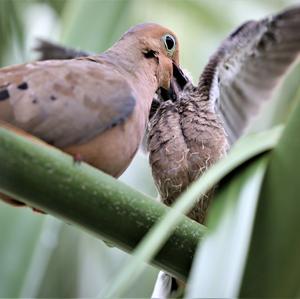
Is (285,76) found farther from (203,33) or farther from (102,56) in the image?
(102,56)

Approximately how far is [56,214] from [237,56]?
6.16ft

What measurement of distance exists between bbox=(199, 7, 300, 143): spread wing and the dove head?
48cm

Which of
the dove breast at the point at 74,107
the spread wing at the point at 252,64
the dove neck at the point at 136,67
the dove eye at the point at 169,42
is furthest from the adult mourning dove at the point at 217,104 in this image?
the dove breast at the point at 74,107

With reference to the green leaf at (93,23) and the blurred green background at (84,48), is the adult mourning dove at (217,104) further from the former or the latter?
the green leaf at (93,23)

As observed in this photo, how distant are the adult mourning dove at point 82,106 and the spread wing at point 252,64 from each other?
2.63 feet

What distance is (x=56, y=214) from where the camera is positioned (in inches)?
41.8

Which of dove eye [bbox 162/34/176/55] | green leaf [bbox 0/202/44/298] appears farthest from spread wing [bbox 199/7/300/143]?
green leaf [bbox 0/202/44/298]

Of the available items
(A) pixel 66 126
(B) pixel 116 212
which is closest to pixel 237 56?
(A) pixel 66 126

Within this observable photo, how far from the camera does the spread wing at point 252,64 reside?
Result: 2.76 meters

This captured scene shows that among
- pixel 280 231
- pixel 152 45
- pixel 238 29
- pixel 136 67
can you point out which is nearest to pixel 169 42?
pixel 152 45

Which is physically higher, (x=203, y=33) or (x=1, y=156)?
(x=203, y=33)

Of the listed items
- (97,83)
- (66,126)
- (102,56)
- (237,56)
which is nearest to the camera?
(66,126)

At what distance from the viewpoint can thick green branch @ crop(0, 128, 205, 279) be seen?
40.3 inches

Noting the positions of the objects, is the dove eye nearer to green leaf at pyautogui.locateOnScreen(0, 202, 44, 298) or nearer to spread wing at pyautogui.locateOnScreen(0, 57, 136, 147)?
spread wing at pyautogui.locateOnScreen(0, 57, 136, 147)
